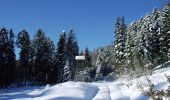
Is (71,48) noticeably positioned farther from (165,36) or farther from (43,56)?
(165,36)

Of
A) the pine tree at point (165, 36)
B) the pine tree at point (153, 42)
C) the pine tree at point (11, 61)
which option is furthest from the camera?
the pine tree at point (11, 61)

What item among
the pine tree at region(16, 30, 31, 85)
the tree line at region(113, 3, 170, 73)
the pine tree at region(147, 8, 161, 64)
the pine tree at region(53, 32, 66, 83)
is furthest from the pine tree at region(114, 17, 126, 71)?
the pine tree at region(16, 30, 31, 85)

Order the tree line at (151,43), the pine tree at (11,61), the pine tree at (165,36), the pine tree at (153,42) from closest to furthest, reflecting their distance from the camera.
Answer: the pine tree at (165,36) < the tree line at (151,43) < the pine tree at (153,42) < the pine tree at (11,61)

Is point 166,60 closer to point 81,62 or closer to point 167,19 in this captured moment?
point 167,19

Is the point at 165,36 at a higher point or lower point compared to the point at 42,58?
higher

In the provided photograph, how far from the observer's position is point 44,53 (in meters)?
81.2

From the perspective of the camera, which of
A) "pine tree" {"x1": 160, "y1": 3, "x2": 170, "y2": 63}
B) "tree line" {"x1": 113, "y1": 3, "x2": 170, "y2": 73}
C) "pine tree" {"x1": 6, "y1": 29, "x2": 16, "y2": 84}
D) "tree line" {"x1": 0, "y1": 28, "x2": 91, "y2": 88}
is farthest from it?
"tree line" {"x1": 0, "y1": 28, "x2": 91, "y2": 88}

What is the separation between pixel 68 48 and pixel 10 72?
54.8 feet

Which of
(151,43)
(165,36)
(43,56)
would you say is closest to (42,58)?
(43,56)

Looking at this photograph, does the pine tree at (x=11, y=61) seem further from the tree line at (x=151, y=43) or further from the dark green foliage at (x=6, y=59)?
the tree line at (x=151, y=43)

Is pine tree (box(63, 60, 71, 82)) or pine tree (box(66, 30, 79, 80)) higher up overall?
pine tree (box(66, 30, 79, 80))

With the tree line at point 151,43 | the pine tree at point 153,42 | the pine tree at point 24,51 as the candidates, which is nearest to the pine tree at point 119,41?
the tree line at point 151,43

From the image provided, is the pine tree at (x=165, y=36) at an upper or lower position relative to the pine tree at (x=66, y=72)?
upper

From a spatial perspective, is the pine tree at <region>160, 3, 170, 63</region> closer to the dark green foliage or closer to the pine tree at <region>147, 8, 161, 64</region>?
the pine tree at <region>147, 8, 161, 64</region>
